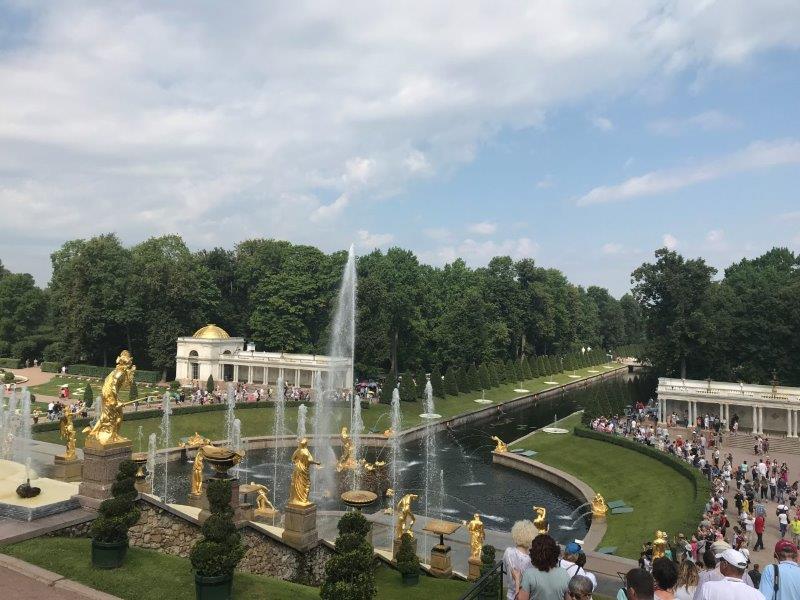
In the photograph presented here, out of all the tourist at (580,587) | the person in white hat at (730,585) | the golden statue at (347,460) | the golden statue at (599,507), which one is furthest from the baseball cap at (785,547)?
the golden statue at (347,460)

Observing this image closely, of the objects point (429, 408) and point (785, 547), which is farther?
point (429, 408)

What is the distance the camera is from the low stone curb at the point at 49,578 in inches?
473

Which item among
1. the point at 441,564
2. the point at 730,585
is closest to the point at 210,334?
the point at 441,564

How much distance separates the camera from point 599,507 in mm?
29984

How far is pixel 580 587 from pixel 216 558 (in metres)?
7.89

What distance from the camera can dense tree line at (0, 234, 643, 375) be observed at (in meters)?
70.9

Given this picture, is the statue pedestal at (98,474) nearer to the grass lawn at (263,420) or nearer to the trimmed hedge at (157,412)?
the grass lawn at (263,420)

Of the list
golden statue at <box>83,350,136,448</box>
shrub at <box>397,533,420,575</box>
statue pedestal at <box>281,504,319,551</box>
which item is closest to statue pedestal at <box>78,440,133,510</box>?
golden statue at <box>83,350,136,448</box>

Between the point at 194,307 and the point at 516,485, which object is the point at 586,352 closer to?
the point at 194,307

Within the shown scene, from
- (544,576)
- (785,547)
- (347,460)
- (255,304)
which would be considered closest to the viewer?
(544,576)

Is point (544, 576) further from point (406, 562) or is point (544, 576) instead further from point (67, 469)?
point (67, 469)

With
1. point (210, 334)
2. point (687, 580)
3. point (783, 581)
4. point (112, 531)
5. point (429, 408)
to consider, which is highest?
point (210, 334)

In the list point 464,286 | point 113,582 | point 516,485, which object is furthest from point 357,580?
point 464,286

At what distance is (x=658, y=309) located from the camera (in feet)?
215
